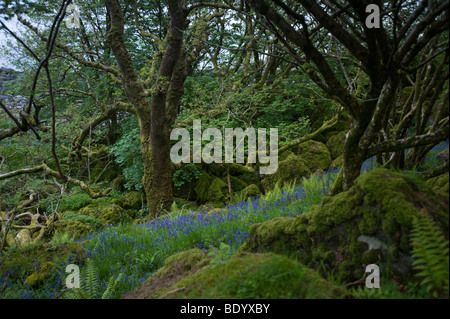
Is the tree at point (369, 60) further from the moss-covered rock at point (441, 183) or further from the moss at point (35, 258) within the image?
the moss at point (35, 258)

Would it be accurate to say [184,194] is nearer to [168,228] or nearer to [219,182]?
[219,182]

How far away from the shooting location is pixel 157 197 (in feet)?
27.3

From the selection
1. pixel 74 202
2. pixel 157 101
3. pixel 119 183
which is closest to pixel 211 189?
pixel 157 101

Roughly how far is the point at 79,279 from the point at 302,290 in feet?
8.78

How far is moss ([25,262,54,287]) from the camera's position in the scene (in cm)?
342

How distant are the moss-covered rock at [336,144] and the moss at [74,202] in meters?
9.62

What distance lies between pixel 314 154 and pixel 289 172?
2.41m

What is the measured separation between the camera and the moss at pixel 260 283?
5.88ft

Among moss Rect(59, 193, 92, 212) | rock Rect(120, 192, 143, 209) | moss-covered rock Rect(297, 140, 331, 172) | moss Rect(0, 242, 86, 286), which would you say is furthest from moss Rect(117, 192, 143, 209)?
moss Rect(0, 242, 86, 286)

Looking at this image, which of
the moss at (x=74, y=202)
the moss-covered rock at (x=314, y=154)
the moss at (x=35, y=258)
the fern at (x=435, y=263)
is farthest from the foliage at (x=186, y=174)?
the fern at (x=435, y=263)

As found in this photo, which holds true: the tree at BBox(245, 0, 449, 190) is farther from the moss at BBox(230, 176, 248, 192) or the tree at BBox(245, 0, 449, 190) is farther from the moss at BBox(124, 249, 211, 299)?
the moss at BBox(230, 176, 248, 192)

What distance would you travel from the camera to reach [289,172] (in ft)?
27.1

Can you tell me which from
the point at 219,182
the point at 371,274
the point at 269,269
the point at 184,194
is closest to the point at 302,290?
the point at 269,269
